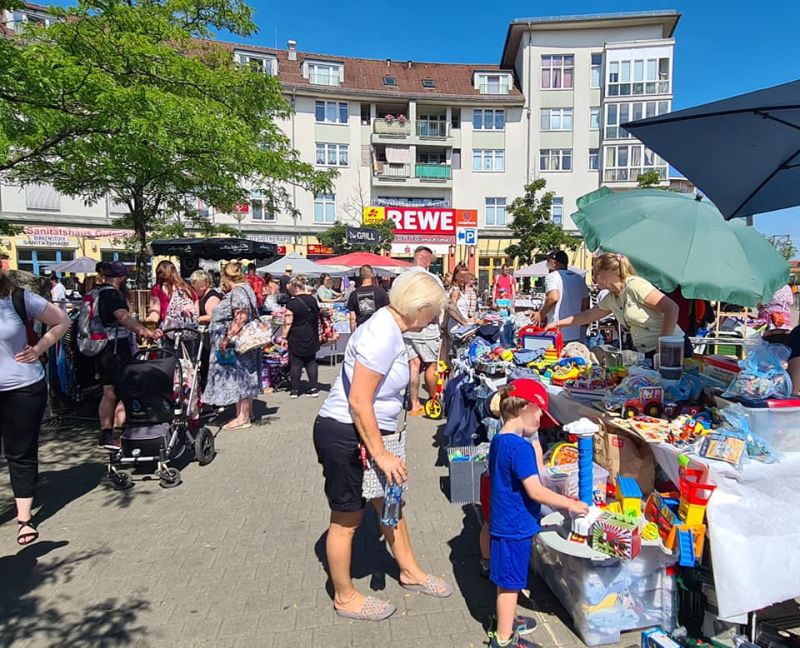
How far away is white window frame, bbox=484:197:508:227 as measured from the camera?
3525 cm

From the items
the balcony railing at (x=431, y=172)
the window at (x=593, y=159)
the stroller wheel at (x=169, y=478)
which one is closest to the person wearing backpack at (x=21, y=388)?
the stroller wheel at (x=169, y=478)

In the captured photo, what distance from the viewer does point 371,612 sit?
2.82 metres

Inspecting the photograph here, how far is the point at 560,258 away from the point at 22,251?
3038 cm

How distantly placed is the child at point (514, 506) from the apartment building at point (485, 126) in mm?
30883

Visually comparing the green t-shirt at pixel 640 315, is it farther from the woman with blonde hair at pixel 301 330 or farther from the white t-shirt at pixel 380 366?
the woman with blonde hair at pixel 301 330

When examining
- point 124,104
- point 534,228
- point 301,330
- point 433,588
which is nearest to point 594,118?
point 534,228

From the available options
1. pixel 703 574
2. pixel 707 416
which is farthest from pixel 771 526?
pixel 707 416

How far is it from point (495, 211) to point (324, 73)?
48.7 ft

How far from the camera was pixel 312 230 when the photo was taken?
33.0m

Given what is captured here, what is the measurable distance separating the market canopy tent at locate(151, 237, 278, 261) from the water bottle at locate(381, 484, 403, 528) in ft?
35.4

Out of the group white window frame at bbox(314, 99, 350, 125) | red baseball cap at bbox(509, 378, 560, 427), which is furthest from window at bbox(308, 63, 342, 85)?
red baseball cap at bbox(509, 378, 560, 427)

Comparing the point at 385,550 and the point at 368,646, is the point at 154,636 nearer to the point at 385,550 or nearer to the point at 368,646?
the point at 368,646

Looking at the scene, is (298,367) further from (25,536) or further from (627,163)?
(627,163)

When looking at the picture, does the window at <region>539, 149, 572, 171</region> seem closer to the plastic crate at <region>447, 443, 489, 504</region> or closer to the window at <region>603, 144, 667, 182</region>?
the window at <region>603, 144, 667, 182</region>
